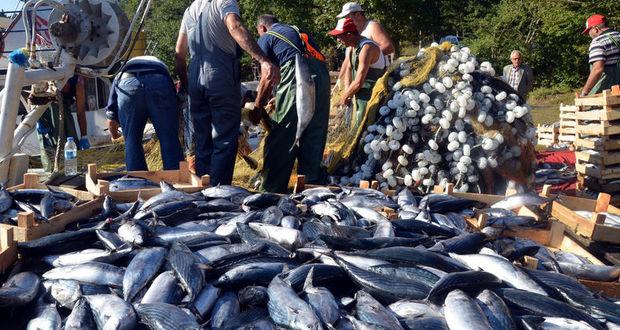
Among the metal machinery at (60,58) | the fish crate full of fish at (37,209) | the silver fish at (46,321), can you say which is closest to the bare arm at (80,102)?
the metal machinery at (60,58)

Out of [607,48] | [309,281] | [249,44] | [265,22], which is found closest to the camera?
[309,281]

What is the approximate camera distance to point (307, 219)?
11.4ft

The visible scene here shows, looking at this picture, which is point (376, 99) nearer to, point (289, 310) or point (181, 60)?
point (181, 60)

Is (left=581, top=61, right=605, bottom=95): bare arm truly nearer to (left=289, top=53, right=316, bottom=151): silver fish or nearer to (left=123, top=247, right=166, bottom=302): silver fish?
(left=289, top=53, right=316, bottom=151): silver fish

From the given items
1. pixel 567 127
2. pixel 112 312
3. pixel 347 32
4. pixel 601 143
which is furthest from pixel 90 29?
pixel 567 127

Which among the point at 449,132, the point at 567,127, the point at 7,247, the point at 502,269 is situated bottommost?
the point at 7,247

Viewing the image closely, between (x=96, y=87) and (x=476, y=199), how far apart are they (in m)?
10.9

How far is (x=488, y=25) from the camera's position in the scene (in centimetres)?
Result: 2591

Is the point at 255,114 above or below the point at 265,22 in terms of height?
below

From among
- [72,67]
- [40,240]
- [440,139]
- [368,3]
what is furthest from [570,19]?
[40,240]

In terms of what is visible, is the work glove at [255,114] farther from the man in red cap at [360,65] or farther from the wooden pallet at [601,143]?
the wooden pallet at [601,143]

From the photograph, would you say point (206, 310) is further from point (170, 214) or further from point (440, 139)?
point (440, 139)

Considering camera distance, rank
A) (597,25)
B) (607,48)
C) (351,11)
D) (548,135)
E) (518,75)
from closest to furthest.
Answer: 1. (351,11)
2. (607,48)
3. (597,25)
4. (518,75)
5. (548,135)

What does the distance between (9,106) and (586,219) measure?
15.0ft
